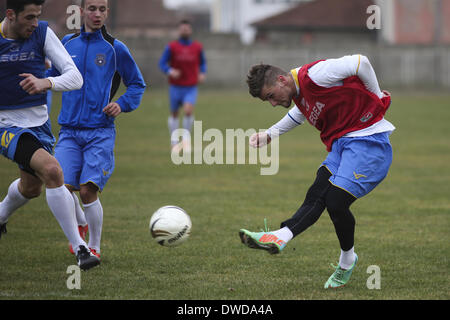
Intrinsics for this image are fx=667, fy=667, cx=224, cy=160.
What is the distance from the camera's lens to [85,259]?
17.4 ft

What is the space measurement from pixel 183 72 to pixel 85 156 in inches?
368

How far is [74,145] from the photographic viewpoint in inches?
236

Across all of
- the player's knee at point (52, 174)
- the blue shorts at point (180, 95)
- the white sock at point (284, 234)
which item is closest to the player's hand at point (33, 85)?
the player's knee at point (52, 174)

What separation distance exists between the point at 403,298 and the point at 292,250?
1749 mm

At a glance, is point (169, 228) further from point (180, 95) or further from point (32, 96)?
point (180, 95)

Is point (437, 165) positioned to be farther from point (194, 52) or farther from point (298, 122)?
point (298, 122)

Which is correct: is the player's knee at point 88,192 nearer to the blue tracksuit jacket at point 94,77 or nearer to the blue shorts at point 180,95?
the blue tracksuit jacket at point 94,77

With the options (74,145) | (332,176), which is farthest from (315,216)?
(74,145)

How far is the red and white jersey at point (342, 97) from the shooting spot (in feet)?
16.4

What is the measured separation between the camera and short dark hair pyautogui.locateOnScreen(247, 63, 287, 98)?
5035 mm

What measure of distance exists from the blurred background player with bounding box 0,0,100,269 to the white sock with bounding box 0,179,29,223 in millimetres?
408

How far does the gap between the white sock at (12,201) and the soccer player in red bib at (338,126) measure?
7.27 feet

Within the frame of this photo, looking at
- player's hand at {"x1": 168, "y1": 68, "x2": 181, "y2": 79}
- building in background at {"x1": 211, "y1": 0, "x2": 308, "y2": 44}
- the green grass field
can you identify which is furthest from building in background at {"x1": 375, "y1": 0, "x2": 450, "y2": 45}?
player's hand at {"x1": 168, "y1": 68, "x2": 181, "y2": 79}

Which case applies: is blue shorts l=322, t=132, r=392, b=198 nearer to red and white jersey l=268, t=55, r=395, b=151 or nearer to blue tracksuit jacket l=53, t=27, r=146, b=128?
red and white jersey l=268, t=55, r=395, b=151
